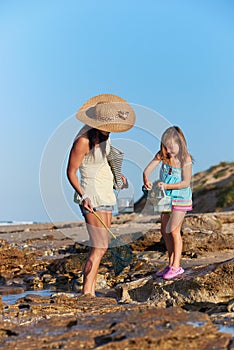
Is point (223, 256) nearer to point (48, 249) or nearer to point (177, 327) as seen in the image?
point (48, 249)

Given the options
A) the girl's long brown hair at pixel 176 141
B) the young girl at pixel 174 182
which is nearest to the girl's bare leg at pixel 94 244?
the young girl at pixel 174 182

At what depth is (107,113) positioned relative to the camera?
574 cm

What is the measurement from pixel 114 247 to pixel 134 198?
67 centimetres

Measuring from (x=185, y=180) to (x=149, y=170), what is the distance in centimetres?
41

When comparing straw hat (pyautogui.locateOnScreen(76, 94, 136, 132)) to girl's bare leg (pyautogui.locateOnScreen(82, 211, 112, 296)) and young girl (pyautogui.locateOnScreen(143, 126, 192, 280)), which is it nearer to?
young girl (pyautogui.locateOnScreen(143, 126, 192, 280))

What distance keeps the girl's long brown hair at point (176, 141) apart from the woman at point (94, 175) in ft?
2.19

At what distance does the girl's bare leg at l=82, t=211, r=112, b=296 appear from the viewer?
5633 millimetres

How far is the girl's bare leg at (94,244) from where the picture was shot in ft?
18.5

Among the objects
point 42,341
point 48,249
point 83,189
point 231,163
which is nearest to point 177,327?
point 42,341

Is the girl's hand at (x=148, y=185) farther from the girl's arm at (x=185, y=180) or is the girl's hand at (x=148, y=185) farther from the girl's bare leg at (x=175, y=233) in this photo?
the girl's bare leg at (x=175, y=233)

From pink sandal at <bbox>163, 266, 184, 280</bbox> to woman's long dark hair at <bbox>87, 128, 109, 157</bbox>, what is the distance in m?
1.40

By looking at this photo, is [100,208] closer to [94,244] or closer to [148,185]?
[94,244]

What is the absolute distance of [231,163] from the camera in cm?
3625

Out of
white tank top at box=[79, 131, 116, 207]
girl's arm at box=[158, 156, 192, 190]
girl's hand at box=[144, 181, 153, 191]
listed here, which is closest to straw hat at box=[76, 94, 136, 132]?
white tank top at box=[79, 131, 116, 207]
